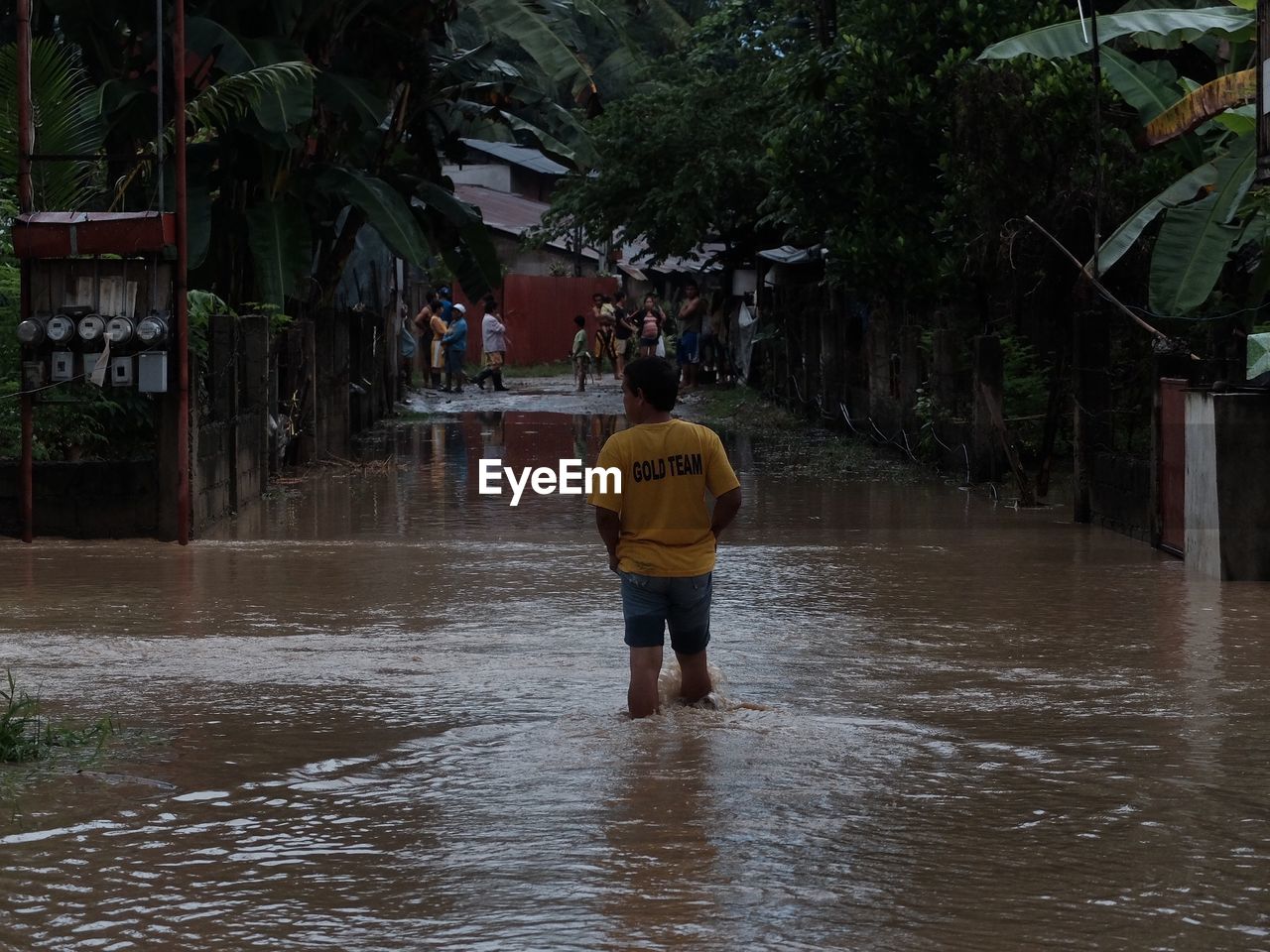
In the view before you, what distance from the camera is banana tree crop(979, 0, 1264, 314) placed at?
13.8m

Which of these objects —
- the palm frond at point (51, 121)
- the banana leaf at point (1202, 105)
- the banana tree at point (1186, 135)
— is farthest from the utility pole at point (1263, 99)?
the palm frond at point (51, 121)

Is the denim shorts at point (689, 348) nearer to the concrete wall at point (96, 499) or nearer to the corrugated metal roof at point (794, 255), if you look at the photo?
the corrugated metal roof at point (794, 255)

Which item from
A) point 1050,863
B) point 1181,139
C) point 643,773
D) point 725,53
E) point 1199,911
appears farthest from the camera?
point 725,53

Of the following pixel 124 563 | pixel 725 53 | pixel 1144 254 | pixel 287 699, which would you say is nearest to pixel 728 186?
pixel 725 53

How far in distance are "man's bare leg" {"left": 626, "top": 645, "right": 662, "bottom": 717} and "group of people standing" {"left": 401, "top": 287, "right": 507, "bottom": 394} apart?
92.7 ft

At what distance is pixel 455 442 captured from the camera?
24.0m

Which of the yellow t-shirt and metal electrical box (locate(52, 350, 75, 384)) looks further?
metal electrical box (locate(52, 350, 75, 384))

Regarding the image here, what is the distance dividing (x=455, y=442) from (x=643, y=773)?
17.8 metres

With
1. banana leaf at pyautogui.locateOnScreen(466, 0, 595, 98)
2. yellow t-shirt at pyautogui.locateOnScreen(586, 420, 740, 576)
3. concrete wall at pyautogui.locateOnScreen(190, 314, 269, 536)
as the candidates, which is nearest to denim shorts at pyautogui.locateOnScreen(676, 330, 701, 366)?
banana leaf at pyautogui.locateOnScreen(466, 0, 595, 98)

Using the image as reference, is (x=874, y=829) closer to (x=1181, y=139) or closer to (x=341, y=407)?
(x=1181, y=139)

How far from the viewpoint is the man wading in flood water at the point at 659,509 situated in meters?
6.88

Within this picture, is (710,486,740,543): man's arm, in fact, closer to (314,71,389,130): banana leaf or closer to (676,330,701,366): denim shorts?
(314,71,389,130): banana leaf

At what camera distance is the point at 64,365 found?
13.2 meters

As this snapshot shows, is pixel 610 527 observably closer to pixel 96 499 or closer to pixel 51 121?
pixel 96 499
